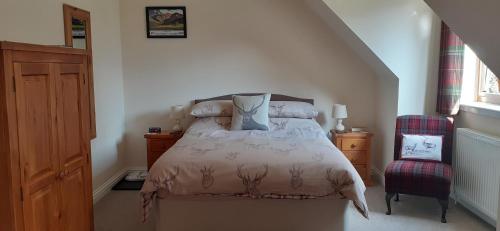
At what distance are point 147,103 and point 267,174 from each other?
2.46m

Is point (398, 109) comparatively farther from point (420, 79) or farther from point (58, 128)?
point (58, 128)

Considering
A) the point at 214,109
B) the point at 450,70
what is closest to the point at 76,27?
the point at 214,109

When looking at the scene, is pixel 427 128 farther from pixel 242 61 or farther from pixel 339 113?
pixel 242 61

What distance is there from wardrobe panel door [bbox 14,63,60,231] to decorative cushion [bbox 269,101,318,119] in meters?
2.61

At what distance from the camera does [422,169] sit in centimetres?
337

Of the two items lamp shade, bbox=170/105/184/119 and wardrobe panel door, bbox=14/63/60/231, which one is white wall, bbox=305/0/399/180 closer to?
lamp shade, bbox=170/105/184/119

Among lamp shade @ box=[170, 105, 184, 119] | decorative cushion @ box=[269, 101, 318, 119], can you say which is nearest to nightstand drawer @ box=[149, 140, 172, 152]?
lamp shade @ box=[170, 105, 184, 119]

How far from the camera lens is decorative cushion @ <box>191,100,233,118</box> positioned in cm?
428

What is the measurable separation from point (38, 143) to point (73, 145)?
33 centimetres

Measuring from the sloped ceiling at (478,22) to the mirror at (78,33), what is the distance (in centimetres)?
280

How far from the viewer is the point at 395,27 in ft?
12.6

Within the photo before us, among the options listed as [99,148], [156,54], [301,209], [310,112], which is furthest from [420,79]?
[99,148]

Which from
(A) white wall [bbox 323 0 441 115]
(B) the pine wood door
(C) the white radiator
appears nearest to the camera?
(B) the pine wood door

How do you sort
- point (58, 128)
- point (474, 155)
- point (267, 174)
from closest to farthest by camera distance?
point (58, 128), point (267, 174), point (474, 155)
